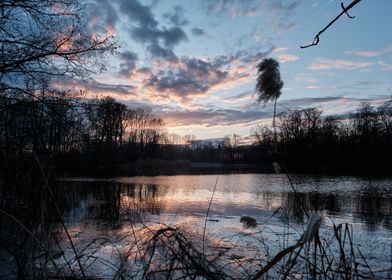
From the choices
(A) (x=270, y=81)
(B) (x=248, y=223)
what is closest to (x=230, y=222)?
(B) (x=248, y=223)

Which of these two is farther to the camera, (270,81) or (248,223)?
(248,223)

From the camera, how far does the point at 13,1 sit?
733cm

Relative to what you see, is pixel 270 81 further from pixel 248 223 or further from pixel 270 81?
pixel 248 223

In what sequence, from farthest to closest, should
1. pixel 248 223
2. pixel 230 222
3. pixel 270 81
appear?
pixel 230 222, pixel 248 223, pixel 270 81

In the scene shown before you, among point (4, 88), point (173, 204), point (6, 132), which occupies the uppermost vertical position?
point (4, 88)

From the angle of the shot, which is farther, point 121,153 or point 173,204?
point 121,153

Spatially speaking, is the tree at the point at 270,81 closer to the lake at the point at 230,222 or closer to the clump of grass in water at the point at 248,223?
the lake at the point at 230,222

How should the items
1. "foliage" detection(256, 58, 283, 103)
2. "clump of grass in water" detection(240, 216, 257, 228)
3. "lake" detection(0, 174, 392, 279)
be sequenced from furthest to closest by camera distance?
"clump of grass in water" detection(240, 216, 257, 228) → "lake" detection(0, 174, 392, 279) → "foliage" detection(256, 58, 283, 103)

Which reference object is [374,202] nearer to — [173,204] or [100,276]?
[173,204]

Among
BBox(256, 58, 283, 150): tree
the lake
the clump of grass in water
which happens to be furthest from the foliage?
the clump of grass in water

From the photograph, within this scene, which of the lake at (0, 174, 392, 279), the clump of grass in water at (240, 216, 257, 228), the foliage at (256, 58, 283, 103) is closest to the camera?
the foliage at (256, 58, 283, 103)

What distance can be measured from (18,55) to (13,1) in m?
1.06

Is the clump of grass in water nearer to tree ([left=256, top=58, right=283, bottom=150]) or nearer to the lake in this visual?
the lake

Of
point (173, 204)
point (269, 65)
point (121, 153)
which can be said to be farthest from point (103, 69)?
point (121, 153)
